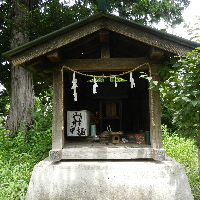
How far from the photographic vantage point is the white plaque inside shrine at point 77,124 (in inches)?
195

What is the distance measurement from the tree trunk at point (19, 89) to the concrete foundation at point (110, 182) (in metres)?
3.79

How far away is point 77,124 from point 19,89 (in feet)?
11.7

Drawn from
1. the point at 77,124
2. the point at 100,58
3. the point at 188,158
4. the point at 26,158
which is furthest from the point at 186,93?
the point at 26,158

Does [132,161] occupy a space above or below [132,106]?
below

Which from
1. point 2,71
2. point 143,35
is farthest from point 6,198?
point 2,71

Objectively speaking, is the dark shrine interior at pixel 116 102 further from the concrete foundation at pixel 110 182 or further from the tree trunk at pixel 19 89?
the tree trunk at pixel 19 89

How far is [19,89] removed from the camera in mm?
7297

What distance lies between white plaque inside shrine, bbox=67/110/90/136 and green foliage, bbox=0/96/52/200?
1445 millimetres

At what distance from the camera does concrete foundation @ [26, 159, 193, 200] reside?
3512 millimetres

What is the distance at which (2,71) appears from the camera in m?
8.23

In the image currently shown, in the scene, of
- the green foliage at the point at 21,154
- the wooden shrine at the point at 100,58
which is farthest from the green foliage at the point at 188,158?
the green foliage at the point at 21,154

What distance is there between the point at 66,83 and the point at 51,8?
368cm

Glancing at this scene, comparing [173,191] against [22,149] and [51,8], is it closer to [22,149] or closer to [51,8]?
[22,149]

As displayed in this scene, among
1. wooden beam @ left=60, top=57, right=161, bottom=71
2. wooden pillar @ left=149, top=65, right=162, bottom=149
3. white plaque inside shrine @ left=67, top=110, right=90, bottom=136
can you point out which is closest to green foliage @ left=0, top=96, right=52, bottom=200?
white plaque inside shrine @ left=67, top=110, right=90, bottom=136
